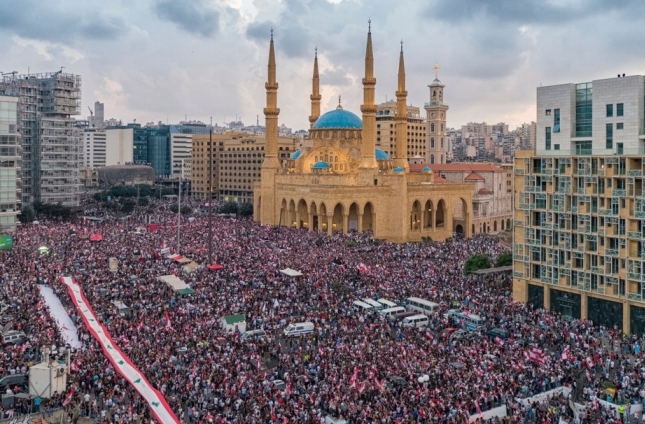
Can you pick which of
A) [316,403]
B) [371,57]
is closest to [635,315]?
[316,403]

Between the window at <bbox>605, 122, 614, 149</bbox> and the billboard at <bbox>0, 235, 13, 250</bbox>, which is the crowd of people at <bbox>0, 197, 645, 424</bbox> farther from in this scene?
the window at <bbox>605, 122, 614, 149</bbox>

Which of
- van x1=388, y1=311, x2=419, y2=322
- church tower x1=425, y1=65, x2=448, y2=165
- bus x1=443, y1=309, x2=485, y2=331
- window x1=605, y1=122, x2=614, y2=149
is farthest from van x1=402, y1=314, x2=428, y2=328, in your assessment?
church tower x1=425, y1=65, x2=448, y2=165

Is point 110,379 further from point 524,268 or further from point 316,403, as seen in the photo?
point 524,268

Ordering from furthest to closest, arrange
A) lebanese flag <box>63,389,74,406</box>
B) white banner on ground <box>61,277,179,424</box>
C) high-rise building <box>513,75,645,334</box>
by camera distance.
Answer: high-rise building <box>513,75,645,334</box>
lebanese flag <box>63,389,74,406</box>
white banner on ground <box>61,277,179,424</box>

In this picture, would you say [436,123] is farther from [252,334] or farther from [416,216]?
[252,334]

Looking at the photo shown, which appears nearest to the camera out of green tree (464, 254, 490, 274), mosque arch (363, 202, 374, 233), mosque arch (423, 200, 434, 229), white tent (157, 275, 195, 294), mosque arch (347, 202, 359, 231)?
white tent (157, 275, 195, 294)
